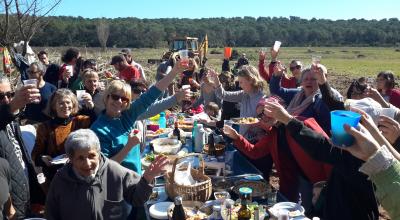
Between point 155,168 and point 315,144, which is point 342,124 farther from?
point 155,168

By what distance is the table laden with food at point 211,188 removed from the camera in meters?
2.77

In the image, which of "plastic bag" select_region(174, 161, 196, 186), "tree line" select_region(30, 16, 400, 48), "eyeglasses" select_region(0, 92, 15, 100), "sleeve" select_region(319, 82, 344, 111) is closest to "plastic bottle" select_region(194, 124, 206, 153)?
"plastic bag" select_region(174, 161, 196, 186)

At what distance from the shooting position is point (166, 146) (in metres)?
4.57

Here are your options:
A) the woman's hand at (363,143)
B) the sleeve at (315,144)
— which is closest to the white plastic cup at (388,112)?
the sleeve at (315,144)

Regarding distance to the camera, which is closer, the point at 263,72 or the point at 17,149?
the point at 17,149

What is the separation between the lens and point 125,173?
114 inches

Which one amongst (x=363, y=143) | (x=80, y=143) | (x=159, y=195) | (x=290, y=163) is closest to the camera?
(x=363, y=143)

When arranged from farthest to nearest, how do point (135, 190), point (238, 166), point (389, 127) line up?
point (238, 166) < point (135, 190) < point (389, 127)

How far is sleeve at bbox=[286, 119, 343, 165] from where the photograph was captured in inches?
103

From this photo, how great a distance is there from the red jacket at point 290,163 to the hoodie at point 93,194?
1534 millimetres

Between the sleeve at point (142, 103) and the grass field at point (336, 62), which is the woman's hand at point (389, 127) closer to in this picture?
the sleeve at point (142, 103)

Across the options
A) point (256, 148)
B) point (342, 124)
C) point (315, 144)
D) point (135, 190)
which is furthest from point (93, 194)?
point (256, 148)

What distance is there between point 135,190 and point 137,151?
85 cm

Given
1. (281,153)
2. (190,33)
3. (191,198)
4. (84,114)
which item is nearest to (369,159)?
(191,198)
